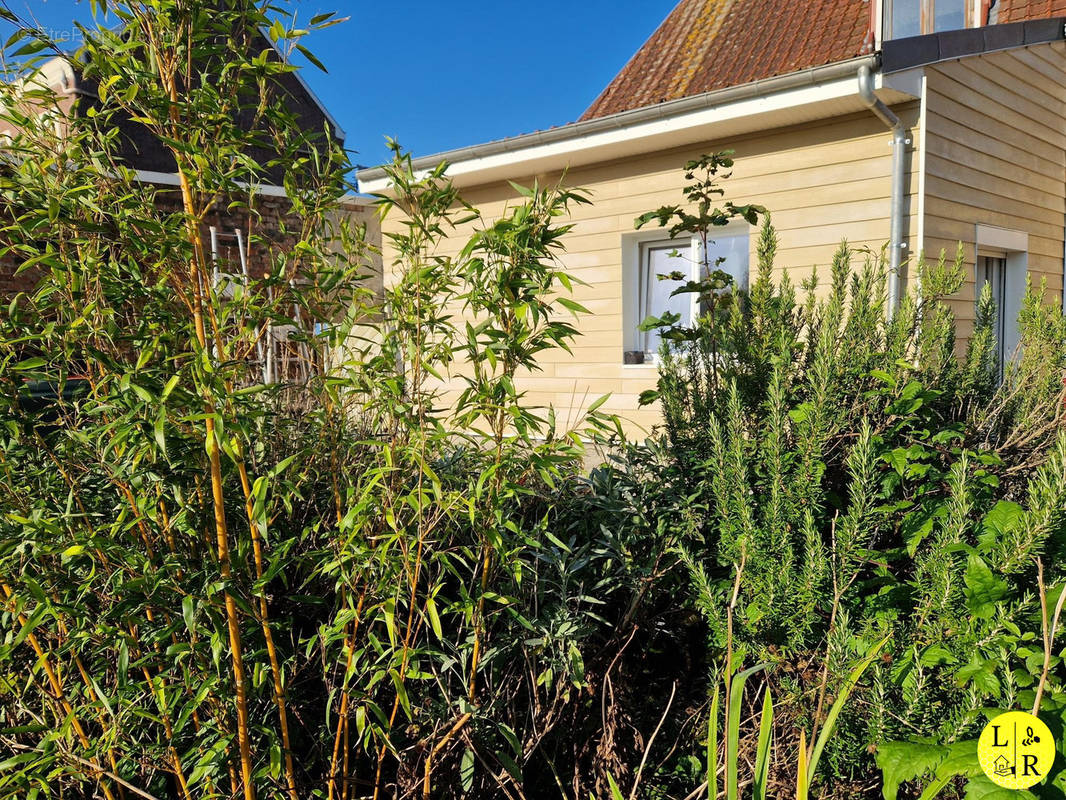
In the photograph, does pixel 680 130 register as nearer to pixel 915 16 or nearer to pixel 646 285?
pixel 646 285

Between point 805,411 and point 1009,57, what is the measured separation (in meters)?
6.28

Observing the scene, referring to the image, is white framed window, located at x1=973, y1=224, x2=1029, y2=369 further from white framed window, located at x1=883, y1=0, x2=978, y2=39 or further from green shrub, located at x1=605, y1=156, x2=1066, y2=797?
green shrub, located at x1=605, y1=156, x2=1066, y2=797

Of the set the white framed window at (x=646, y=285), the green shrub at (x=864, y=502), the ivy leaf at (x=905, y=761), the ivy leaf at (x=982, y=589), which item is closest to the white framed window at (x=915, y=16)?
the white framed window at (x=646, y=285)

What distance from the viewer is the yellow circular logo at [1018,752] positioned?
110cm

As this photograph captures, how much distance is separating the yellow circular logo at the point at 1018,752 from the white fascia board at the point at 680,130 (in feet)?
13.1

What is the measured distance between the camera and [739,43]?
7.03m

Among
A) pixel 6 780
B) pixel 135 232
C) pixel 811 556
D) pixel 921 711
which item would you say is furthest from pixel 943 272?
pixel 6 780

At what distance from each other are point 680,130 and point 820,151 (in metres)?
1.02

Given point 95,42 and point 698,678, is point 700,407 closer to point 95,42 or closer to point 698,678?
point 698,678

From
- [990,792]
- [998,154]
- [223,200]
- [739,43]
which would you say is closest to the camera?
[990,792]

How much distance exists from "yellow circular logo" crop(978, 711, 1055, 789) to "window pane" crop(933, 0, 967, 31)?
232 inches

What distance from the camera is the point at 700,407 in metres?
2.56

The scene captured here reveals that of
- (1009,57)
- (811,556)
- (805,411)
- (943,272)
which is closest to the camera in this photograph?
(811,556)

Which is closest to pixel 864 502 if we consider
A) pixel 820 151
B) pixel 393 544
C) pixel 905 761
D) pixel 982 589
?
pixel 982 589
